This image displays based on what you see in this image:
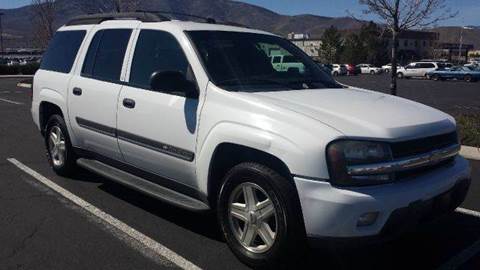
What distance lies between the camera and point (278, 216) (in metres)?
3.64

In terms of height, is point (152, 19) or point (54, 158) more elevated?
point (152, 19)

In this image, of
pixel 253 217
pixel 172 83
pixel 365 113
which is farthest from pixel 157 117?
pixel 365 113

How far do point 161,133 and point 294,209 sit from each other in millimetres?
1532

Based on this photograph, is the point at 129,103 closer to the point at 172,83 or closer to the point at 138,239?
the point at 172,83

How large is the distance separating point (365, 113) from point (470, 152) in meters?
5.23

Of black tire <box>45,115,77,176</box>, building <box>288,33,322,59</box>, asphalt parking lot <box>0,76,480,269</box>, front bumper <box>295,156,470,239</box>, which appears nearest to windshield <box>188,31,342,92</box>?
front bumper <box>295,156,470,239</box>

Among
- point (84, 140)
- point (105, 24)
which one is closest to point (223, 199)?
point (84, 140)

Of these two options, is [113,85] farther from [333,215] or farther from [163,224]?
[333,215]

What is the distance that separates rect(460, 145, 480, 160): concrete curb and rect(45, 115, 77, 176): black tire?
5.85 metres

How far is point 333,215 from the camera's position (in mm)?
3383

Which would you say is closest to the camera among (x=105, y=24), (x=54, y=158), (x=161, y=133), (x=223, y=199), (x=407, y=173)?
(x=407, y=173)

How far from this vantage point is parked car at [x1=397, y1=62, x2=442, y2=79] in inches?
1970

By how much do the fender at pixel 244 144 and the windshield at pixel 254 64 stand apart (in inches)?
18.0

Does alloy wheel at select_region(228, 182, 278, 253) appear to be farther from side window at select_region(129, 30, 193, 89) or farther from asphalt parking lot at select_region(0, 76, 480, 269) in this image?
side window at select_region(129, 30, 193, 89)
